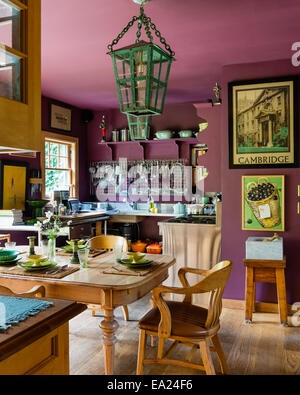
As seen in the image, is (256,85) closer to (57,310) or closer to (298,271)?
(298,271)

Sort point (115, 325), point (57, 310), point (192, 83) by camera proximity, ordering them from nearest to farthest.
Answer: point (57, 310) → point (115, 325) → point (192, 83)

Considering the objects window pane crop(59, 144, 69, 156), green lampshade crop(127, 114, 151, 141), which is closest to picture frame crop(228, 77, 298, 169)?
green lampshade crop(127, 114, 151, 141)

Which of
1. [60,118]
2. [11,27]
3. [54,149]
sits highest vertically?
[60,118]

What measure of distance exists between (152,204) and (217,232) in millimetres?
2765

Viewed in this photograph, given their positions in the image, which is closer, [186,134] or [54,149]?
[186,134]

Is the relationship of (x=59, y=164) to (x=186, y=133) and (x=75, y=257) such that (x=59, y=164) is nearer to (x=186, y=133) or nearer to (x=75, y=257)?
(x=186, y=133)

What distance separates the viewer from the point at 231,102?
14.1 ft

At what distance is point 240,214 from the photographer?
4316 mm

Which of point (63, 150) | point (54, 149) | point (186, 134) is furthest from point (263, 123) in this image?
point (63, 150)

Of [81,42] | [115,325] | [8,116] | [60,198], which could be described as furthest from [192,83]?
[8,116]

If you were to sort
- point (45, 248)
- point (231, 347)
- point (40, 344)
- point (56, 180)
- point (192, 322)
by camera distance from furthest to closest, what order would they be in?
point (56, 180) < point (231, 347) < point (45, 248) < point (192, 322) < point (40, 344)

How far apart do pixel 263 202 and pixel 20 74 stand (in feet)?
10.6

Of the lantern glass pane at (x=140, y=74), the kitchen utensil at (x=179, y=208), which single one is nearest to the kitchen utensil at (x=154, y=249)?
the kitchen utensil at (x=179, y=208)
